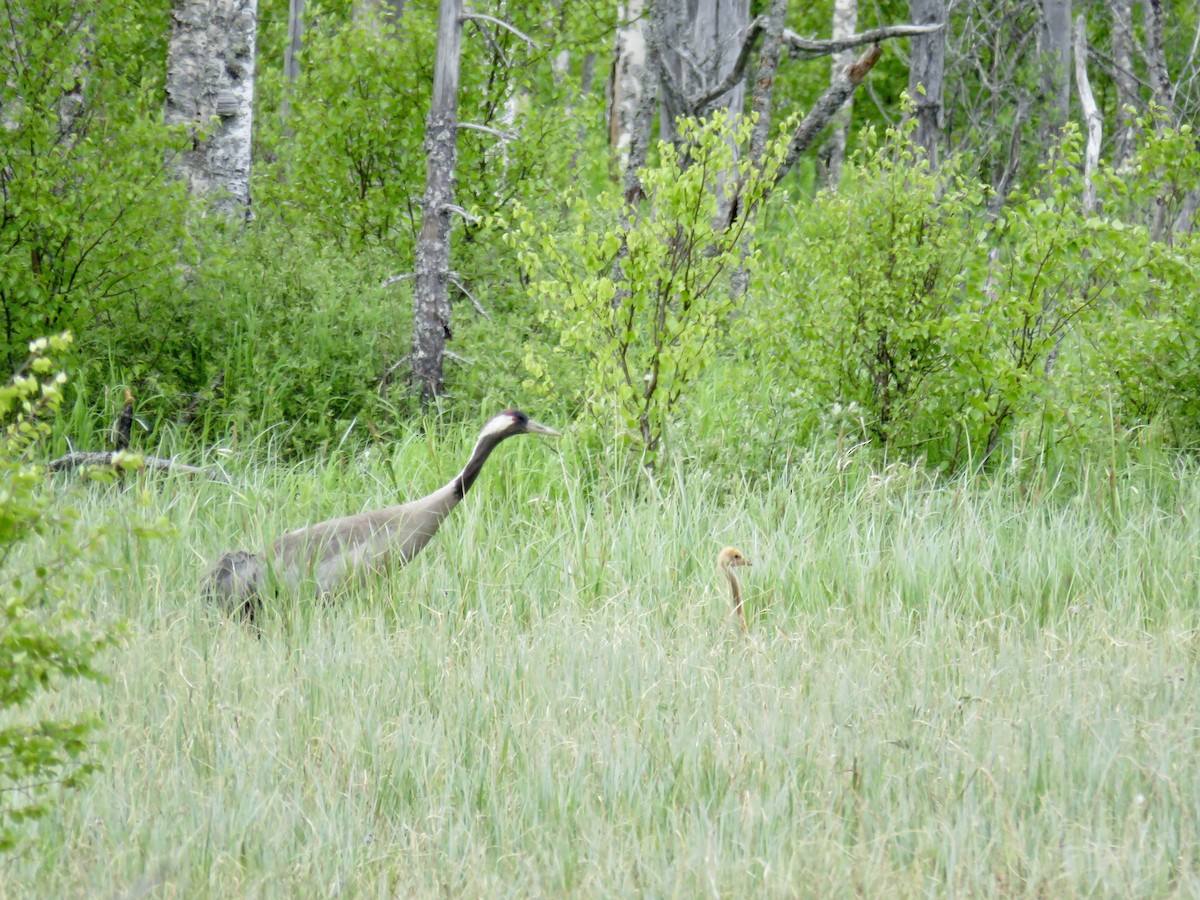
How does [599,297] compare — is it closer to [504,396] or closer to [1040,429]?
[504,396]

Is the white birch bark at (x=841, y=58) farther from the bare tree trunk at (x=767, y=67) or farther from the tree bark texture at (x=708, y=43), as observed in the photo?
the bare tree trunk at (x=767, y=67)

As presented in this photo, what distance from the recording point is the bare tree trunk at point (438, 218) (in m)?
7.52

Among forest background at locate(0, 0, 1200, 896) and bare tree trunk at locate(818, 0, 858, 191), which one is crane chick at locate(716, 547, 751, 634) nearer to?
forest background at locate(0, 0, 1200, 896)

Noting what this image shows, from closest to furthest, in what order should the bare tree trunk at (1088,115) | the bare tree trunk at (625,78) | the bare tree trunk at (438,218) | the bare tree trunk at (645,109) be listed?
1. the bare tree trunk at (438,218)
2. the bare tree trunk at (645,109)
3. the bare tree trunk at (1088,115)
4. the bare tree trunk at (625,78)

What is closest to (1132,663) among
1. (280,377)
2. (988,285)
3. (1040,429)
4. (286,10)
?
(1040,429)

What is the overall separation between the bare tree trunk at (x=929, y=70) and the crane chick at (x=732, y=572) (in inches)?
238

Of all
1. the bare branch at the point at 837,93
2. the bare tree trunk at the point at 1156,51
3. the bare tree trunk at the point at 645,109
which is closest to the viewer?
the bare tree trunk at the point at 645,109

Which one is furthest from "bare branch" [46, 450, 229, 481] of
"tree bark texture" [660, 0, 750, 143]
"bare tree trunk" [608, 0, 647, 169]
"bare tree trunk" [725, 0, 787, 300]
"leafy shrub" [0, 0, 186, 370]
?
"bare tree trunk" [608, 0, 647, 169]

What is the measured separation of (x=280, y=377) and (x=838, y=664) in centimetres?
449

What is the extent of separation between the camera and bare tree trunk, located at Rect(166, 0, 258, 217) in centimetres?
940

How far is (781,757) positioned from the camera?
3557 millimetres

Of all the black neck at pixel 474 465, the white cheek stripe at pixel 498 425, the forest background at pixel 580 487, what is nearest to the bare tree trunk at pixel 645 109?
the forest background at pixel 580 487

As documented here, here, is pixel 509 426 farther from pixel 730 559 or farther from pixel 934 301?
pixel 934 301

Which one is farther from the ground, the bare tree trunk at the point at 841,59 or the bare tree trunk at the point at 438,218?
the bare tree trunk at the point at 841,59
